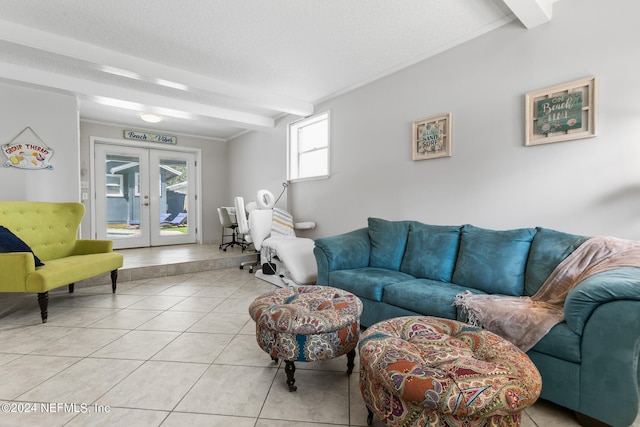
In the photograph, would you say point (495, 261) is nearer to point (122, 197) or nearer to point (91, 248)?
point (91, 248)

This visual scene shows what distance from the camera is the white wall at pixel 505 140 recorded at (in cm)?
198

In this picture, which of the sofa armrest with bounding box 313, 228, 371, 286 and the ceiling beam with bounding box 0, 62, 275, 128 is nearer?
the sofa armrest with bounding box 313, 228, 371, 286

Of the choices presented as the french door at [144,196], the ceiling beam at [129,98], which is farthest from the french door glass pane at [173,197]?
the ceiling beam at [129,98]

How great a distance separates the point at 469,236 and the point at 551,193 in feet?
2.15

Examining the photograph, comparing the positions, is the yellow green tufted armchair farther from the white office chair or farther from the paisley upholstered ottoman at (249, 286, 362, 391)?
the paisley upholstered ottoman at (249, 286, 362, 391)

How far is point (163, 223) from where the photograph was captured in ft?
20.9

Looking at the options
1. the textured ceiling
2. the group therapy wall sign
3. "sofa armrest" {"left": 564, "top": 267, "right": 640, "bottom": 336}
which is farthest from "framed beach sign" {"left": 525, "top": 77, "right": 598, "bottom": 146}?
the group therapy wall sign

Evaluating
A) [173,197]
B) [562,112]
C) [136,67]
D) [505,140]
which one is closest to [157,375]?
[136,67]

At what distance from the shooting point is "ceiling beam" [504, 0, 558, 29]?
208 cm

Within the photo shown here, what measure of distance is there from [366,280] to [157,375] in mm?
1559

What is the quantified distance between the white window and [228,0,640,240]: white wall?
45 centimetres

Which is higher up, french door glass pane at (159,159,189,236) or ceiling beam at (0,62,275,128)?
ceiling beam at (0,62,275,128)

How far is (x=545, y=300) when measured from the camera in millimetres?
1839

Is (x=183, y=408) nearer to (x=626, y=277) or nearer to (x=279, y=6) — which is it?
(x=626, y=277)
